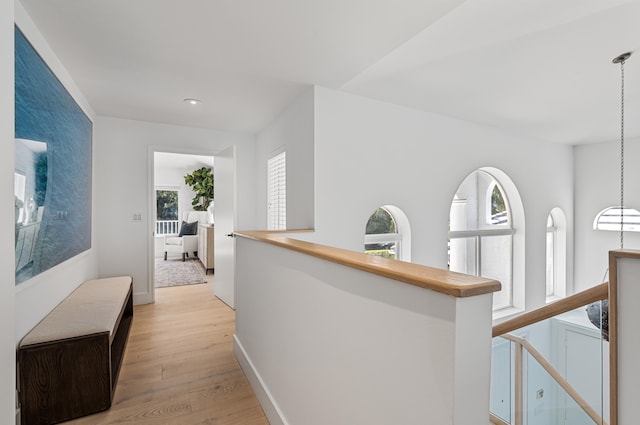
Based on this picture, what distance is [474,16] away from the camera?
1.71m

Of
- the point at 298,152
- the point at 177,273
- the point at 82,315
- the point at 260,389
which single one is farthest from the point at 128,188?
the point at 260,389

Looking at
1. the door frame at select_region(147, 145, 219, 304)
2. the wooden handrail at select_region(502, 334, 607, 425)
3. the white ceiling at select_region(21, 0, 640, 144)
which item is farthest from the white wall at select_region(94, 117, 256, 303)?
the wooden handrail at select_region(502, 334, 607, 425)

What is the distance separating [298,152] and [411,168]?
4.10 feet

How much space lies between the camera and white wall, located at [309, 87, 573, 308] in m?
2.75

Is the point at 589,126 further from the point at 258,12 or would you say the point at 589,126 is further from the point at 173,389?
the point at 173,389

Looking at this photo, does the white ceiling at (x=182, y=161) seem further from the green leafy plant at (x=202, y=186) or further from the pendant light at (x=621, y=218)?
the pendant light at (x=621, y=218)

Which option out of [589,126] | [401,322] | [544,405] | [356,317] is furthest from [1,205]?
[589,126]

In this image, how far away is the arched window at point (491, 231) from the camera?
13.7 feet

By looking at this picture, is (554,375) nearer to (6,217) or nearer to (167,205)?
(6,217)

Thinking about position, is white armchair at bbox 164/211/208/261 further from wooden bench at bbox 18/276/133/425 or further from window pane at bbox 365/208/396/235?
wooden bench at bbox 18/276/133/425

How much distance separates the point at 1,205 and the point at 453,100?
3364 mm

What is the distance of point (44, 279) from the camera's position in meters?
1.96

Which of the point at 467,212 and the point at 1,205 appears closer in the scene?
the point at 1,205

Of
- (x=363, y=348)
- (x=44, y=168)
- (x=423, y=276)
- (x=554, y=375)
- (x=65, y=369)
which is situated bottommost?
(x=554, y=375)
